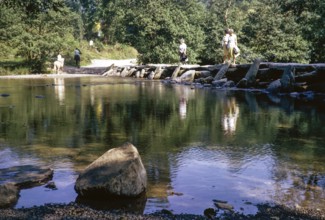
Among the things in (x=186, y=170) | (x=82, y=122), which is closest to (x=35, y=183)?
(x=186, y=170)

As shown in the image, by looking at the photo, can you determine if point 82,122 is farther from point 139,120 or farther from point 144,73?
point 144,73

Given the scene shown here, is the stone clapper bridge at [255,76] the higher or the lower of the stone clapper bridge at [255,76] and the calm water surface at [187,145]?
the higher

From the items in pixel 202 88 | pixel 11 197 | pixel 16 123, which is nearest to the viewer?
pixel 11 197

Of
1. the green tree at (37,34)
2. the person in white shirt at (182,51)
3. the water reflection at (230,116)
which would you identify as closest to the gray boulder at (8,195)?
the water reflection at (230,116)

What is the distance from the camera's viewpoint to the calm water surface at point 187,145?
5.57 m

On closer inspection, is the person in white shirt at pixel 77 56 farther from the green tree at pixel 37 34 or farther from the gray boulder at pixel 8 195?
the gray boulder at pixel 8 195

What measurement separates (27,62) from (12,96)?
58.3 feet

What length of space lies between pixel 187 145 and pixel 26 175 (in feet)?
11.6

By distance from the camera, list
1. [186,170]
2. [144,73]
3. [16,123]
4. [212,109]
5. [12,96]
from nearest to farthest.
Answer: [186,170], [16,123], [212,109], [12,96], [144,73]

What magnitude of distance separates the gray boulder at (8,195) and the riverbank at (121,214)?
0.29m

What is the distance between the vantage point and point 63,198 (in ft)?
17.5

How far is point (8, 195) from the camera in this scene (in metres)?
5.09

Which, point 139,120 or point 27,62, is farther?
point 27,62

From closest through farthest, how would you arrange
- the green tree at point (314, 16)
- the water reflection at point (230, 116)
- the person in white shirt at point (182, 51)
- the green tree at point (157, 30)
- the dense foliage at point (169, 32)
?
the water reflection at point (230, 116)
the green tree at point (314, 16)
the person in white shirt at point (182, 51)
the dense foliage at point (169, 32)
the green tree at point (157, 30)
